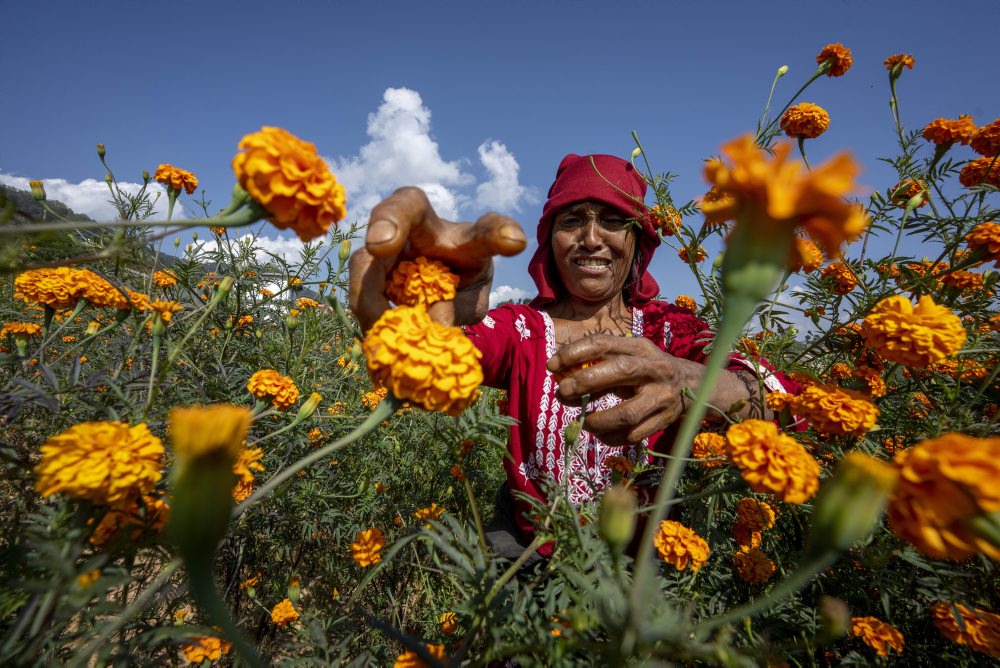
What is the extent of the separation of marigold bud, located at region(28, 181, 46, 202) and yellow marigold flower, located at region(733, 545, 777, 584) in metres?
3.66

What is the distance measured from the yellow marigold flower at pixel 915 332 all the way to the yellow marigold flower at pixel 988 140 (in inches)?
51.2

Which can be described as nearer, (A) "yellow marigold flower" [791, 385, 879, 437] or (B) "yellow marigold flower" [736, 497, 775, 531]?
(A) "yellow marigold flower" [791, 385, 879, 437]

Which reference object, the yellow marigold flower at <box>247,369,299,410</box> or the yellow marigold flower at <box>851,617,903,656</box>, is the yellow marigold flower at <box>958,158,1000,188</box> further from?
the yellow marigold flower at <box>247,369,299,410</box>

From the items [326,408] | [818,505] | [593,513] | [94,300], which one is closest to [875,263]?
[593,513]

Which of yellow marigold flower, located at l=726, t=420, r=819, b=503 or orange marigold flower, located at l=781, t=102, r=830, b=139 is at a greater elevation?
orange marigold flower, located at l=781, t=102, r=830, b=139

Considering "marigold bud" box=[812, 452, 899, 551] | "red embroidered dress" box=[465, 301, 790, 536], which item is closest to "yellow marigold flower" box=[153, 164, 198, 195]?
"red embroidered dress" box=[465, 301, 790, 536]

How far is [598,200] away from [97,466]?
6.78 feet

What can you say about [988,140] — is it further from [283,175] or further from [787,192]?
[283,175]

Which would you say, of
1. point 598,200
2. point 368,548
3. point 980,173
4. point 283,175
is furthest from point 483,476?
point 980,173

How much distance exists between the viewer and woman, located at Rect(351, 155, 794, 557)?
0.89 metres

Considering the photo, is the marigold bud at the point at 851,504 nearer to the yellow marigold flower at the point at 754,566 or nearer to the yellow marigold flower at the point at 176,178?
the yellow marigold flower at the point at 754,566

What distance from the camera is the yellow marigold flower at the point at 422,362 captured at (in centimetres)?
70

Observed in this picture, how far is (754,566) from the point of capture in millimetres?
1690

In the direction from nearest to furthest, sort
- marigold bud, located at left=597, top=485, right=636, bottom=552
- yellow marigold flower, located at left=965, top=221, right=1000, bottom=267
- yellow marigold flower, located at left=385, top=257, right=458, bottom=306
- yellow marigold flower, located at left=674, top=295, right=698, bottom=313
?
1. marigold bud, located at left=597, top=485, right=636, bottom=552
2. yellow marigold flower, located at left=385, top=257, right=458, bottom=306
3. yellow marigold flower, located at left=965, top=221, right=1000, bottom=267
4. yellow marigold flower, located at left=674, top=295, right=698, bottom=313
